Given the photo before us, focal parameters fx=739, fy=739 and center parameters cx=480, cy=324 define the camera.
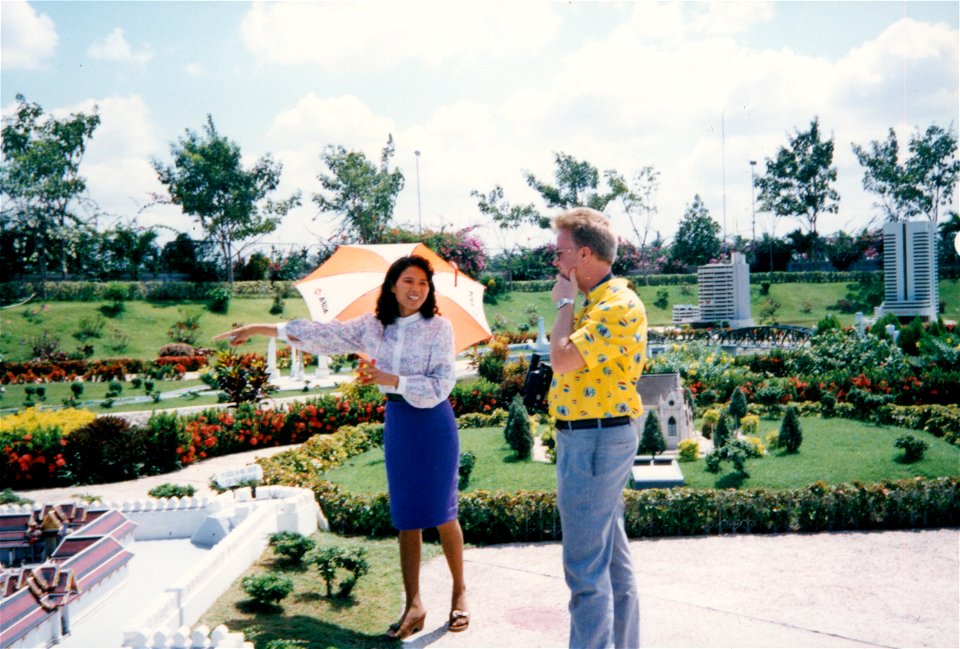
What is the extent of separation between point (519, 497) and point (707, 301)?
18.7 meters

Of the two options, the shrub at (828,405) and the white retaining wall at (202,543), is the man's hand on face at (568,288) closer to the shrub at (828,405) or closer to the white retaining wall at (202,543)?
the white retaining wall at (202,543)

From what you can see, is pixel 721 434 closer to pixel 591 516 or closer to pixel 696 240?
pixel 591 516

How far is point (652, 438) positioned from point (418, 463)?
5339 mm

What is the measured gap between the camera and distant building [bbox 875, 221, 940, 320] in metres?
23.6

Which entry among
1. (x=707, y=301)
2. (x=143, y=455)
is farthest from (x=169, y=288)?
(x=143, y=455)

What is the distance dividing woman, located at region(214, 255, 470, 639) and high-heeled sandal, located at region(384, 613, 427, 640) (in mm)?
233

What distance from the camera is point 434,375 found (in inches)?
146

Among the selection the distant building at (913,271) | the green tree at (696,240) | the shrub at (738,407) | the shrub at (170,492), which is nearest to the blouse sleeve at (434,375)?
the shrub at (170,492)

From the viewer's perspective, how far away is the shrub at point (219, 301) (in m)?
32.0

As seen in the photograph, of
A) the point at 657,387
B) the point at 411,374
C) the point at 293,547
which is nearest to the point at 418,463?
the point at 411,374

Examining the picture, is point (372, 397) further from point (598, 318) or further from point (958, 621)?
point (598, 318)

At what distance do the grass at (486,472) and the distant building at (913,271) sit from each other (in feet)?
61.7

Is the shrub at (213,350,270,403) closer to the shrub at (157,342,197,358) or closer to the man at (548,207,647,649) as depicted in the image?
the shrub at (157,342,197,358)

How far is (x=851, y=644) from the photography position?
4.04 m
